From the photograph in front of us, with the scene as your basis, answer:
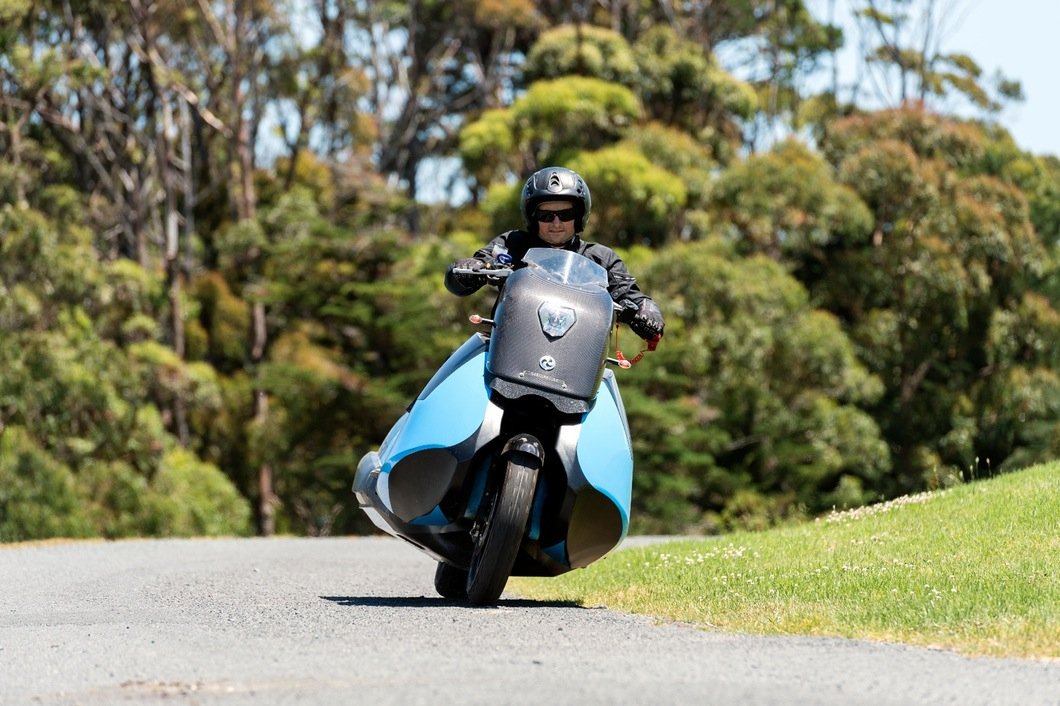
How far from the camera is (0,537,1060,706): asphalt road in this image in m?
4.88

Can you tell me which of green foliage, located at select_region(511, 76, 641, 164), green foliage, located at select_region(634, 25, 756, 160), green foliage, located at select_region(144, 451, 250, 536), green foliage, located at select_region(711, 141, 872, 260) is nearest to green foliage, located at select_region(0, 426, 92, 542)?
green foliage, located at select_region(144, 451, 250, 536)

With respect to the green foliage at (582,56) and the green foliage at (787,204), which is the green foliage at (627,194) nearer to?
the green foliage at (787,204)

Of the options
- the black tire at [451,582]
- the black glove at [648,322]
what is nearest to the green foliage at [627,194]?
the black tire at [451,582]

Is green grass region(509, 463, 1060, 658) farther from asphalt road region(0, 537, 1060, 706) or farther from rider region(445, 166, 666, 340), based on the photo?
rider region(445, 166, 666, 340)

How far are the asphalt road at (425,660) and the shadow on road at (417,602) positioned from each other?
0.03 meters

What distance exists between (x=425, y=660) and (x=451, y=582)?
3374 millimetres

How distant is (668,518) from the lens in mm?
33281

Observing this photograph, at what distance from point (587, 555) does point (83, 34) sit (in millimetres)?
33047

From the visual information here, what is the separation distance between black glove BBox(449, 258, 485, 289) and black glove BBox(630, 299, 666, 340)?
31.3 inches

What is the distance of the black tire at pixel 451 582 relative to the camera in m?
8.90

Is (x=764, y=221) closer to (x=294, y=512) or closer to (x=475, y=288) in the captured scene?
(x=294, y=512)

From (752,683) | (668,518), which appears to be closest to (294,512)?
(668,518)

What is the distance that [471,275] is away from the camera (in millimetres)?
8242

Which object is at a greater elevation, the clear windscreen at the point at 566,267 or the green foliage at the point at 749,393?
the clear windscreen at the point at 566,267
